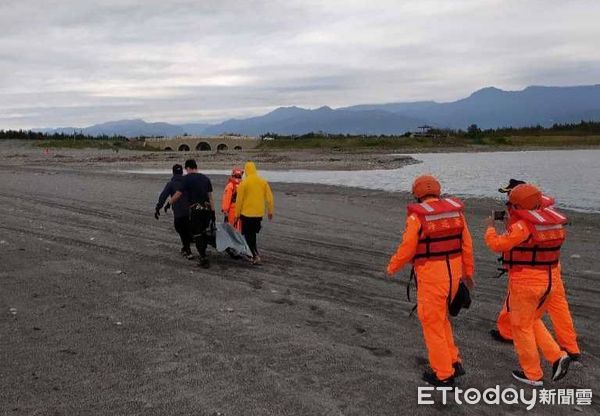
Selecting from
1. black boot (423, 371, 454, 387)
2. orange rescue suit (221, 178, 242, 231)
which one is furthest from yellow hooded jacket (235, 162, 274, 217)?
black boot (423, 371, 454, 387)

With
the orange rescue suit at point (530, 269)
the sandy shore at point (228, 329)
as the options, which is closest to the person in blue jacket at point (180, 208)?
the sandy shore at point (228, 329)

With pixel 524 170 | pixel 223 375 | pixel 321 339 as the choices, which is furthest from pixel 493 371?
pixel 524 170

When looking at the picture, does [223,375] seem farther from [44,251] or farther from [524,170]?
[524,170]

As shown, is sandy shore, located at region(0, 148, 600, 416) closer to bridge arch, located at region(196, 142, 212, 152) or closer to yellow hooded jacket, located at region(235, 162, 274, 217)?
yellow hooded jacket, located at region(235, 162, 274, 217)

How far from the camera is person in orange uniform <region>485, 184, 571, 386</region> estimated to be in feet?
18.0

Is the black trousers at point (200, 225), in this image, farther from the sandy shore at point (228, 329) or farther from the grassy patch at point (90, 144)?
the grassy patch at point (90, 144)

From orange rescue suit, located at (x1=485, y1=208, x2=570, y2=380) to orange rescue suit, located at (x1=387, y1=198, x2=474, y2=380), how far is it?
0.46 m

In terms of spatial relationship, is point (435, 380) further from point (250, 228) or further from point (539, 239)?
point (250, 228)

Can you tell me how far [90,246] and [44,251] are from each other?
0.96 metres

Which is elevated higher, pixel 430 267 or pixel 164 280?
pixel 430 267

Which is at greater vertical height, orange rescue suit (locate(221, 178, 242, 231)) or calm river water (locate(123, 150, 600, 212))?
orange rescue suit (locate(221, 178, 242, 231))

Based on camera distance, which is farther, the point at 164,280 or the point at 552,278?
the point at 164,280

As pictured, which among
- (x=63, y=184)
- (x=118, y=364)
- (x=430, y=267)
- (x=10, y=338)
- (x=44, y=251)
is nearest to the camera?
(x=430, y=267)

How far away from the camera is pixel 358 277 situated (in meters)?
9.99
